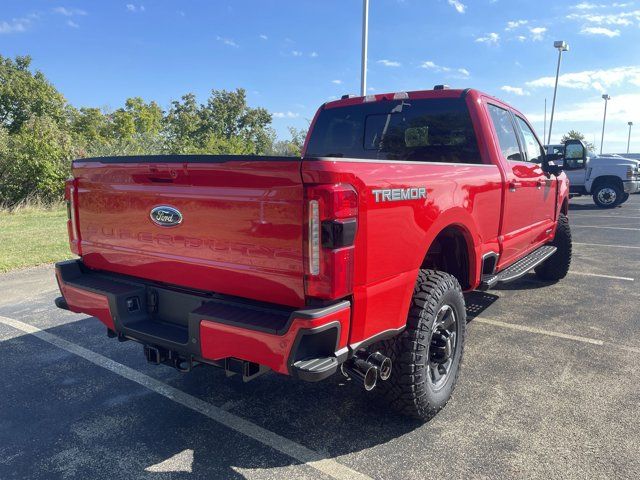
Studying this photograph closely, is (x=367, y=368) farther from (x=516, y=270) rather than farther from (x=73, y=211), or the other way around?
(x=516, y=270)

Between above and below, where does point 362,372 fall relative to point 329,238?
below

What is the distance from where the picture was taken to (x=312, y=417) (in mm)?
2908

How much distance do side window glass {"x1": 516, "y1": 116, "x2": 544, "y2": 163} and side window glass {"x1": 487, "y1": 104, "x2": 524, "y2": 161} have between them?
35 cm

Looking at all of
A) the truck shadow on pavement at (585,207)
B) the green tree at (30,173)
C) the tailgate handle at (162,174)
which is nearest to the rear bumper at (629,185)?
the truck shadow on pavement at (585,207)

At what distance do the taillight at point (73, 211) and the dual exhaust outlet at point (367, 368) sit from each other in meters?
2.02

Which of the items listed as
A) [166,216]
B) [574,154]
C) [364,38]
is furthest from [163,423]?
[364,38]

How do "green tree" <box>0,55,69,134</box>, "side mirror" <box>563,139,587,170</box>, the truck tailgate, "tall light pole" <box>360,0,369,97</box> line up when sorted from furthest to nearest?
"green tree" <box>0,55,69,134</box>
"tall light pole" <box>360,0,369,97</box>
"side mirror" <box>563,139,587,170</box>
the truck tailgate

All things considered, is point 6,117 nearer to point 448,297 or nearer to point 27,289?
point 27,289

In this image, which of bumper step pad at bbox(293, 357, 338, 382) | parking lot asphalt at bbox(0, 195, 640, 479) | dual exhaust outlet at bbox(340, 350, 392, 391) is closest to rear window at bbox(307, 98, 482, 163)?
parking lot asphalt at bbox(0, 195, 640, 479)

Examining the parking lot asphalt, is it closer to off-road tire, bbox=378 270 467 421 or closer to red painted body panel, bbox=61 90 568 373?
off-road tire, bbox=378 270 467 421

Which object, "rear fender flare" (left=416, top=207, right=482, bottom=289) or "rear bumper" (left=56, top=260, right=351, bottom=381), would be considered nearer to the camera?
"rear bumper" (left=56, top=260, right=351, bottom=381)

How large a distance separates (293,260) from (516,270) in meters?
2.91

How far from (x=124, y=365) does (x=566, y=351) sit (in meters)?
3.60

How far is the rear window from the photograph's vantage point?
3883 mm
